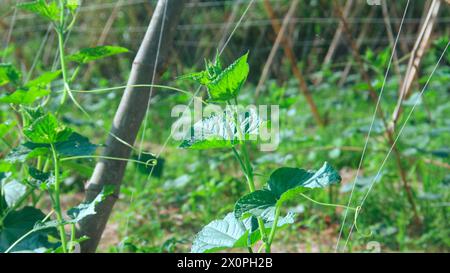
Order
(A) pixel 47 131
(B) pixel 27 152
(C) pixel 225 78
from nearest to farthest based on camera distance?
1. (C) pixel 225 78
2. (A) pixel 47 131
3. (B) pixel 27 152

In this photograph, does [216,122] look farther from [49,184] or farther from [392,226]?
[392,226]

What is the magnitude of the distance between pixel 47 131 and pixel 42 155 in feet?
0.66

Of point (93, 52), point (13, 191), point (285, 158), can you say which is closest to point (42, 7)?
point (93, 52)

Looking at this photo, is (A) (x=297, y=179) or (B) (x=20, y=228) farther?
(B) (x=20, y=228)

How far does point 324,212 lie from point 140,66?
107cm

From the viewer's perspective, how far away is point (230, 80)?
0.89 m

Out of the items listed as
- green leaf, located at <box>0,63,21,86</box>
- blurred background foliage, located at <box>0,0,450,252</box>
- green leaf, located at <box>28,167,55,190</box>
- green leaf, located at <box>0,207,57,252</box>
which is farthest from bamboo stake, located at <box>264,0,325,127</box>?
green leaf, located at <box>28,167,55,190</box>

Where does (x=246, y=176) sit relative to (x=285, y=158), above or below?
above

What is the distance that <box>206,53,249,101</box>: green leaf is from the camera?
2.91 feet

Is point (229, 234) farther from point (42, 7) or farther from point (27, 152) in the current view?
point (42, 7)

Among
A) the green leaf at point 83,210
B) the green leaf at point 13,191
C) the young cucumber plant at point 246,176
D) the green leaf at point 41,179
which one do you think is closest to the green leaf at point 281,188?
the young cucumber plant at point 246,176

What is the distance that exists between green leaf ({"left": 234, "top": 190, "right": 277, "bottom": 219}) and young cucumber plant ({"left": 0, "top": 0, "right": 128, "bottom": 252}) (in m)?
0.27

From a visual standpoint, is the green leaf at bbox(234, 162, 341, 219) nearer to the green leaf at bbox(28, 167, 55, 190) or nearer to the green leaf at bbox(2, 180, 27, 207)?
the green leaf at bbox(28, 167, 55, 190)

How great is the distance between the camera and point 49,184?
111 cm
